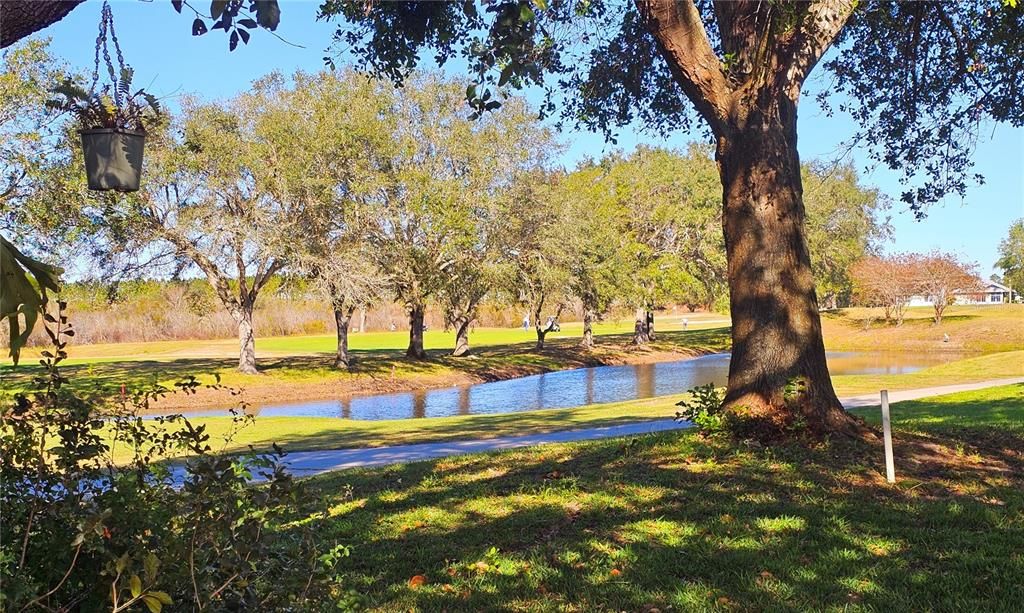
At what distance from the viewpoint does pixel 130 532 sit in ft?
8.40

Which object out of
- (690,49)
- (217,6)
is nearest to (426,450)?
(690,49)

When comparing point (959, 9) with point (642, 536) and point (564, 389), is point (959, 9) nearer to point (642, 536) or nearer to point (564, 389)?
point (642, 536)

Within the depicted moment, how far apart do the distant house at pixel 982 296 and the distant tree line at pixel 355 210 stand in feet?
66.1

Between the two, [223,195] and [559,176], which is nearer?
[223,195]

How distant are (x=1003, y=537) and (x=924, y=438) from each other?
3250mm

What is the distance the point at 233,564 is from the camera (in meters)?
2.41

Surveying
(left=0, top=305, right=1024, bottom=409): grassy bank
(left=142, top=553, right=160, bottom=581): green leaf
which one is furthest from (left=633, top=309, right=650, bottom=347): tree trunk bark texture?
(left=142, top=553, right=160, bottom=581): green leaf

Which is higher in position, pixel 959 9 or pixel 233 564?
pixel 959 9

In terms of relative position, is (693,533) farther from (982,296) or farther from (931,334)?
(982,296)

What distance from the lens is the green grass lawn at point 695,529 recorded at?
4.08 m

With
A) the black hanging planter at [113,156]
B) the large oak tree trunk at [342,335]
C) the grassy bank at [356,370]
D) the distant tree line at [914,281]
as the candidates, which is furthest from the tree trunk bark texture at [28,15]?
the distant tree line at [914,281]

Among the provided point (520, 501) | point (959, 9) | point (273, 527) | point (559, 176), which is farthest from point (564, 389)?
point (273, 527)

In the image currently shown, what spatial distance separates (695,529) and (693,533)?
9 centimetres

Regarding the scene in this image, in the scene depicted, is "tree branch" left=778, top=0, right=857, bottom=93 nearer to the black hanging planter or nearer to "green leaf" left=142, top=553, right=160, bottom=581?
A: the black hanging planter
